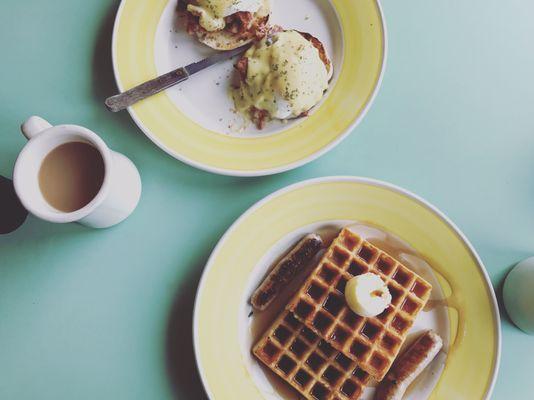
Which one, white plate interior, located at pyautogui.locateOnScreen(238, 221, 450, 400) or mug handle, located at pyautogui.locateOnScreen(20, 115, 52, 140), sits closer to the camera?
mug handle, located at pyautogui.locateOnScreen(20, 115, 52, 140)

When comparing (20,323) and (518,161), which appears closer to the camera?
(20,323)

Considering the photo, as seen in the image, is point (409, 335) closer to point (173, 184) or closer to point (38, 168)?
point (173, 184)

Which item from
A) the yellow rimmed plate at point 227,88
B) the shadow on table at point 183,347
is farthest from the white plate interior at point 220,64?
the shadow on table at point 183,347

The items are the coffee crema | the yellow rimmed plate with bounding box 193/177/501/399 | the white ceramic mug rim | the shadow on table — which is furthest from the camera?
the shadow on table

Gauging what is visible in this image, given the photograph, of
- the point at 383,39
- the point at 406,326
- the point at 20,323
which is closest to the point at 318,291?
the point at 406,326

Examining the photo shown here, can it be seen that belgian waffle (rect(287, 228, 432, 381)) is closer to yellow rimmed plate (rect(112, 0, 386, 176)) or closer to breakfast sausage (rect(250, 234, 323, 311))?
breakfast sausage (rect(250, 234, 323, 311))

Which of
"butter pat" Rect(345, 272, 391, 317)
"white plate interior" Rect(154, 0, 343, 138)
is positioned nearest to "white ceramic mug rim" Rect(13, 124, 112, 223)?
"white plate interior" Rect(154, 0, 343, 138)

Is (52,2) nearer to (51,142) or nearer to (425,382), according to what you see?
(51,142)
